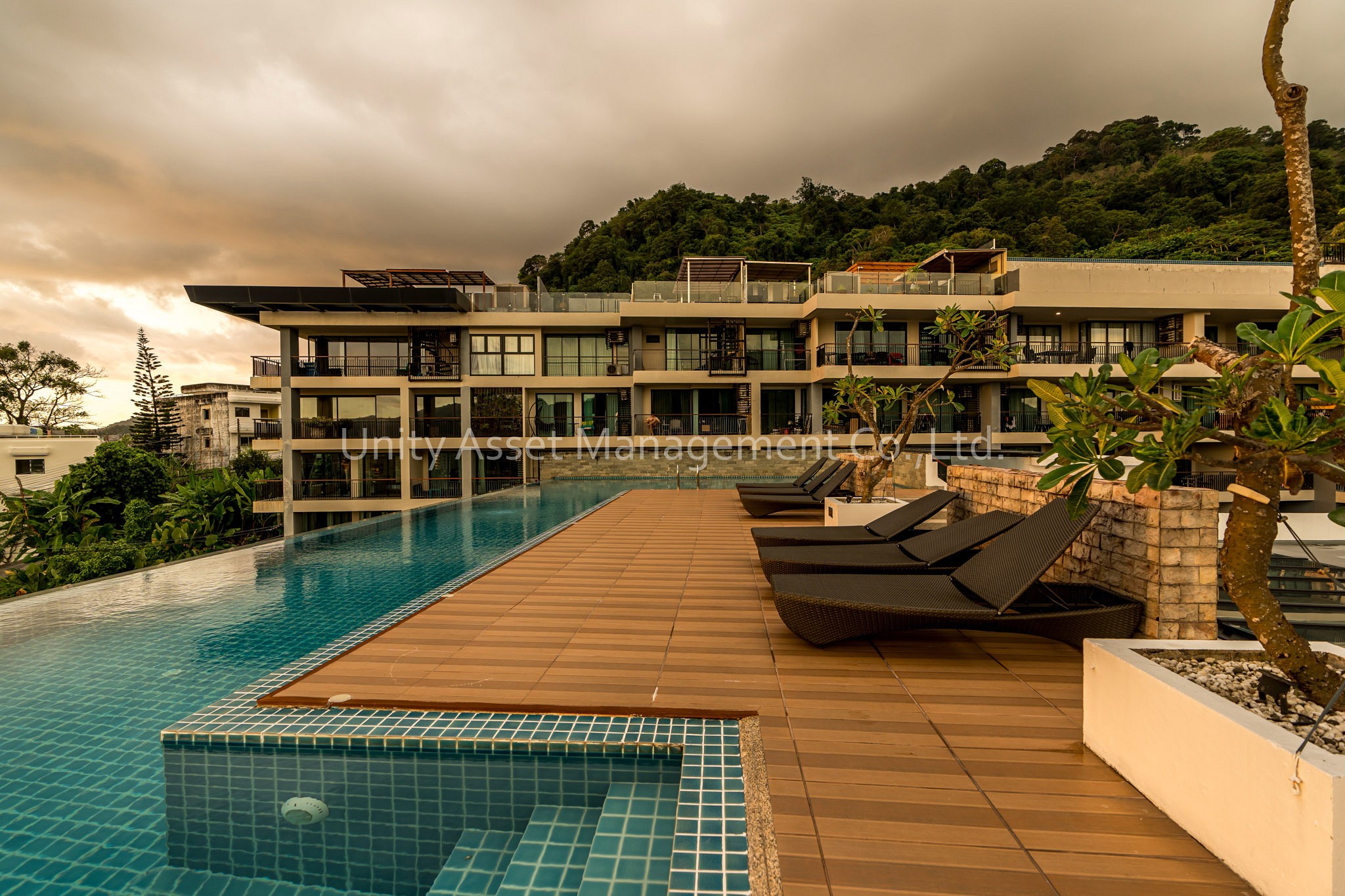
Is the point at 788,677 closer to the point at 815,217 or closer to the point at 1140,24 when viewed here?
the point at 1140,24

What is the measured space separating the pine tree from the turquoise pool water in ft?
109

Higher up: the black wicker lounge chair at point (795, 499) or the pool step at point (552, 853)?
the black wicker lounge chair at point (795, 499)

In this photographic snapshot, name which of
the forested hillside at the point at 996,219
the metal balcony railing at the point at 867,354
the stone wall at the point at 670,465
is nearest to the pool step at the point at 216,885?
the stone wall at the point at 670,465

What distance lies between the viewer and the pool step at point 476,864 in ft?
6.69

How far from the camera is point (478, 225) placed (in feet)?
118

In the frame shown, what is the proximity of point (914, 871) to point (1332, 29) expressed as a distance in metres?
4.22

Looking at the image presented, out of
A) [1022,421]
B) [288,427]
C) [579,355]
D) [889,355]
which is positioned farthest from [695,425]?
[288,427]

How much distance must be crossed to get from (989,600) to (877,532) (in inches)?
88.1

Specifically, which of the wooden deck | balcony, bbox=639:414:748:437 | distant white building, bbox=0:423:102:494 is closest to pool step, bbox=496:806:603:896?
the wooden deck

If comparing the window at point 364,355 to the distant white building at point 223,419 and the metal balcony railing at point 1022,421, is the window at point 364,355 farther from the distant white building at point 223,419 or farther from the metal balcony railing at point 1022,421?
the distant white building at point 223,419

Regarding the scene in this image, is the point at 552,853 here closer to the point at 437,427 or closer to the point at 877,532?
the point at 877,532

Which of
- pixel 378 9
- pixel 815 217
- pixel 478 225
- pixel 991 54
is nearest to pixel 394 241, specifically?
pixel 478 225

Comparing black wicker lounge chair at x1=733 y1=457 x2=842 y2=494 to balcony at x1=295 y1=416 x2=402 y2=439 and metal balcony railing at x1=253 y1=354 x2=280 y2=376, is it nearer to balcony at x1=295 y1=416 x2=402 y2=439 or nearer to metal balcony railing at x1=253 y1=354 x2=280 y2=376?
balcony at x1=295 y1=416 x2=402 y2=439

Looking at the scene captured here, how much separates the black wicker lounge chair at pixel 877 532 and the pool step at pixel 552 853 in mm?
3050
